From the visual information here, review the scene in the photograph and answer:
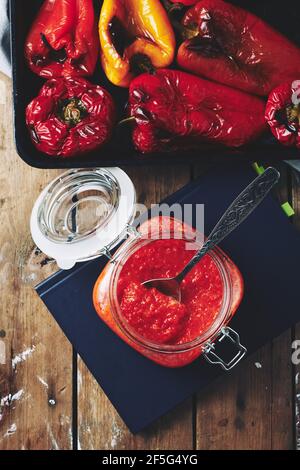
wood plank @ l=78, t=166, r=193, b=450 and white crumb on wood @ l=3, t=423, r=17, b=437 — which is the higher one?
wood plank @ l=78, t=166, r=193, b=450

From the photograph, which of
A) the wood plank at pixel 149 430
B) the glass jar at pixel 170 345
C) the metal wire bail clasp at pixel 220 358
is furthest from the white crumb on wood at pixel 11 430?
the metal wire bail clasp at pixel 220 358

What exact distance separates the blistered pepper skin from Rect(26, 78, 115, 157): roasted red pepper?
0.16 feet

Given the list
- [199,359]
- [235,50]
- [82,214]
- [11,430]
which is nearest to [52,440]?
[11,430]

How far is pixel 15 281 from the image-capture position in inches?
47.1

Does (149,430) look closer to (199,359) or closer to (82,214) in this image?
(199,359)

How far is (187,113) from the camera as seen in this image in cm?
110

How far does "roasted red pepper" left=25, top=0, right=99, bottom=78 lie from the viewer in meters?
1.10

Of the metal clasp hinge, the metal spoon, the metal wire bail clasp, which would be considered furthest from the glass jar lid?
the metal wire bail clasp

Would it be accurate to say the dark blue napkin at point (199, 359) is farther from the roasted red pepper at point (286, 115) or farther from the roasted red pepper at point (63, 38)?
the roasted red pepper at point (63, 38)

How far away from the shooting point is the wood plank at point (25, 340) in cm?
119

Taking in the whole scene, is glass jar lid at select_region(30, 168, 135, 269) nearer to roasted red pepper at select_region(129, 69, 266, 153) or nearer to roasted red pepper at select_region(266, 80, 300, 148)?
roasted red pepper at select_region(129, 69, 266, 153)

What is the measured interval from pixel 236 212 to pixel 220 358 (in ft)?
0.87

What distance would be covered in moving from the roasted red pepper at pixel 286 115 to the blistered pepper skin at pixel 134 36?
0.19 metres

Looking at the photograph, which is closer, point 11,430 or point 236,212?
point 236,212
